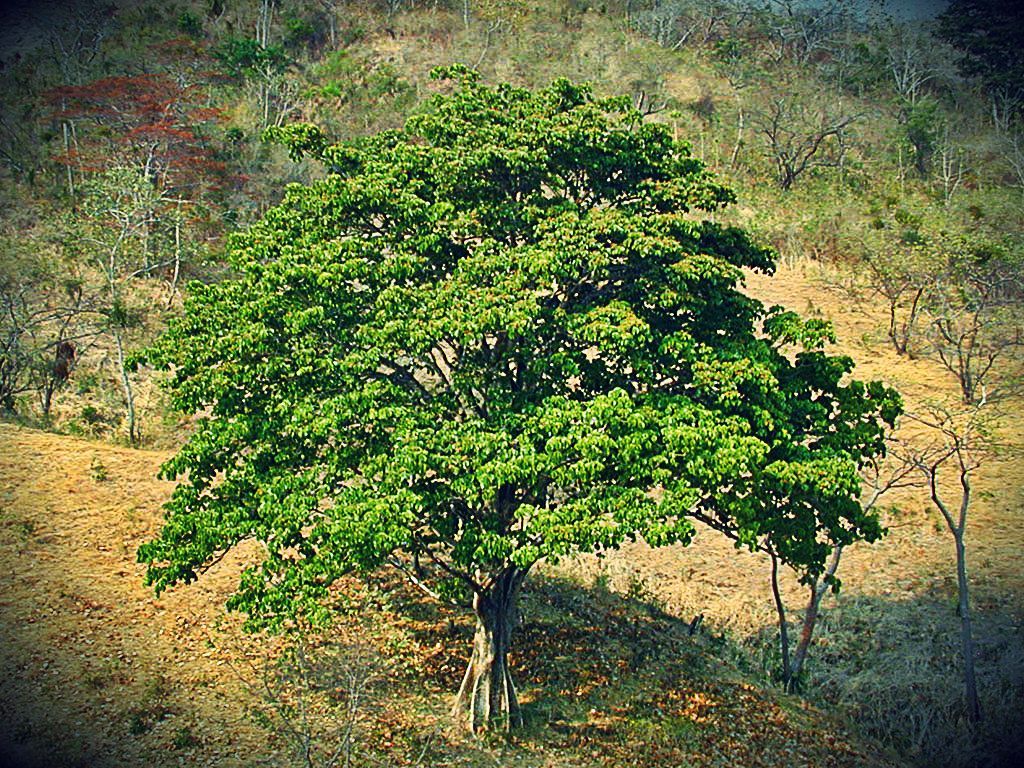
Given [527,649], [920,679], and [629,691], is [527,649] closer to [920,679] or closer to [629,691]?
[629,691]

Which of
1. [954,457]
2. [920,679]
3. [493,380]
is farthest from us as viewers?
[954,457]

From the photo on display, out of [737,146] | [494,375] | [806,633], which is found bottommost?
[806,633]

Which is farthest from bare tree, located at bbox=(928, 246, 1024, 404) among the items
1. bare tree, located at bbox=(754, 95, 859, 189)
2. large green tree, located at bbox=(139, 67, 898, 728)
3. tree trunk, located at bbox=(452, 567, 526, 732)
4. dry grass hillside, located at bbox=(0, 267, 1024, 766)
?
tree trunk, located at bbox=(452, 567, 526, 732)

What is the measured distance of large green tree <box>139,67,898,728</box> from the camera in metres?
11.4

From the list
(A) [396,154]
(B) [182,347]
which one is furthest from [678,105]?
(B) [182,347]

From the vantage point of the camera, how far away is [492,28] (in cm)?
5491

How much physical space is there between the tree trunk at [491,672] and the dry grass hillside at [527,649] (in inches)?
16.6

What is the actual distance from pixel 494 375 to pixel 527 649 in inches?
269

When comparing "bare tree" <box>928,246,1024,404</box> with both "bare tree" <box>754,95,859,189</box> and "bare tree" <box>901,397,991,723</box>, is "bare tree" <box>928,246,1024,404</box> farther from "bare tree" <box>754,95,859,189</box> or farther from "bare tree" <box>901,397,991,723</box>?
"bare tree" <box>754,95,859,189</box>

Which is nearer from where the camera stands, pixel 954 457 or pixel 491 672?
pixel 491 672

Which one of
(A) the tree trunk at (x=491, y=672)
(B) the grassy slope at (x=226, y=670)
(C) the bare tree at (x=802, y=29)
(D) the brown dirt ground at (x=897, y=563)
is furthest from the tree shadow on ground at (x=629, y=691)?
(C) the bare tree at (x=802, y=29)

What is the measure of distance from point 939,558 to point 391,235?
18.3 metres

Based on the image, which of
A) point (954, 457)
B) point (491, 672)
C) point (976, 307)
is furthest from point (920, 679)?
point (976, 307)

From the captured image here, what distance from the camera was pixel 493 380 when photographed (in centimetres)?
1327
